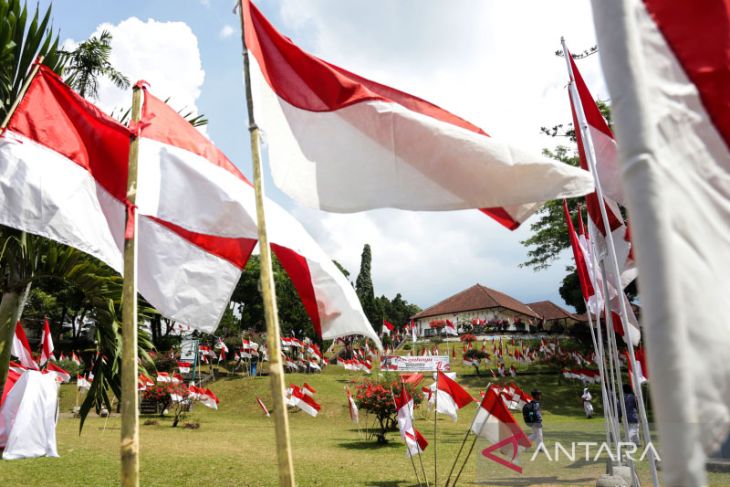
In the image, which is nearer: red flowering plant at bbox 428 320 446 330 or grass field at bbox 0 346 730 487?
grass field at bbox 0 346 730 487

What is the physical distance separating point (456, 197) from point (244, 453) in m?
13.7

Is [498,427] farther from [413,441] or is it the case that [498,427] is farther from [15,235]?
[15,235]

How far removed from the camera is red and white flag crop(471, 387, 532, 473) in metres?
7.64

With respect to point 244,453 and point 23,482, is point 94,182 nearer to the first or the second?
point 23,482

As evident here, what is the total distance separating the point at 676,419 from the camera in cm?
137

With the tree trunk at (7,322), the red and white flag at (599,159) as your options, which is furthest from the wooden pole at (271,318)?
the tree trunk at (7,322)

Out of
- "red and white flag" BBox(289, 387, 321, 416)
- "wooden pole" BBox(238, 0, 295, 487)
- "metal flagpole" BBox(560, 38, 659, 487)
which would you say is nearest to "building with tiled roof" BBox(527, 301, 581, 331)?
"red and white flag" BBox(289, 387, 321, 416)

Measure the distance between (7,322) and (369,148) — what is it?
4901mm

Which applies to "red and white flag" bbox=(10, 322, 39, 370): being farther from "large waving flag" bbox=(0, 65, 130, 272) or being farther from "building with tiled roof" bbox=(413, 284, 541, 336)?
"building with tiled roof" bbox=(413, 284, 541, 336)

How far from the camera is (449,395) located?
36.4ft

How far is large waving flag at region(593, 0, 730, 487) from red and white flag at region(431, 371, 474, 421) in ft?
28.1

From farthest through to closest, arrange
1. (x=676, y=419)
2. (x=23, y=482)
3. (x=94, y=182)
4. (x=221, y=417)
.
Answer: (x=221, y=417) → (x=23, y=482) → (x=94, y=182) → (x=676, y=419)

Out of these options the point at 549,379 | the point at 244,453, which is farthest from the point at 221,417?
the point at 549,379

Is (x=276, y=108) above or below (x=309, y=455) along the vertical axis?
above
